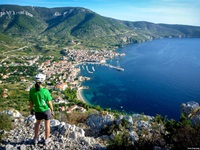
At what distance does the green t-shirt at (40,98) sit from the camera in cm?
570

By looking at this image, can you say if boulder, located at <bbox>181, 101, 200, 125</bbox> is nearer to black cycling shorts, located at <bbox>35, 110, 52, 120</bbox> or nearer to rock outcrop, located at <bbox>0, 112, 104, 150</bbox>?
rock outcrop, located at <bbox>0, 112, 104, 150</bbox>

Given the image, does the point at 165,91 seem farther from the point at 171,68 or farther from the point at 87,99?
the point at 171,68

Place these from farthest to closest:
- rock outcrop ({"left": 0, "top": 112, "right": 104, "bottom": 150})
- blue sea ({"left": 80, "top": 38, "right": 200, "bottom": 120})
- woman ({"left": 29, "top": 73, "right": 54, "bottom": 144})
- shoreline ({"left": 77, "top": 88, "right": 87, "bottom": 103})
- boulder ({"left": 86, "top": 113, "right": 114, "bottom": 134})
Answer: shoreline ({"left": 77, "top": 88, "right": 87, "bottom": 103})
blue sea ({"left": 80, "top": 38, "right": 200, "bottom": 120})
boulder ({"left": 86, "top": 113, "right": 114, "bottom": 134})
rock outcrop ({"left": 0, "top": 112, "right": 104, "bottom": 150})
woman ({"left": 29, "top": 73, "right": 54, "bottom": 144})

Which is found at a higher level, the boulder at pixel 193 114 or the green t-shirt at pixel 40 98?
the green t-shirt at pixel 40 98

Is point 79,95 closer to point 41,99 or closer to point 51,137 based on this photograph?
point 51,137

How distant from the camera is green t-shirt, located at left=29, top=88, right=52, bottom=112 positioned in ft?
18.7

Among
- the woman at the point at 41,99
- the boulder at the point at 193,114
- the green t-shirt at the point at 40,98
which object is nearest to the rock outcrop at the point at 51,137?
the woman at the point at 41,99

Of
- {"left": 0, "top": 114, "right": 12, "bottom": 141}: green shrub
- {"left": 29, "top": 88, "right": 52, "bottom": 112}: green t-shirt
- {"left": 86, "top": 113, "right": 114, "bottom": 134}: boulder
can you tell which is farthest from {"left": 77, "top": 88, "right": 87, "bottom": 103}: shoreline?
{"left": 29, "top": 88, "right": 52, "bottom": 112}: green t-shirt

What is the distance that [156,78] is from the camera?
64625 mm

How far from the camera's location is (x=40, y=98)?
Answer: 226 inches

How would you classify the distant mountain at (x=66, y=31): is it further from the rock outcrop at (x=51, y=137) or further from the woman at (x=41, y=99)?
the woman at (x=41, y=99)

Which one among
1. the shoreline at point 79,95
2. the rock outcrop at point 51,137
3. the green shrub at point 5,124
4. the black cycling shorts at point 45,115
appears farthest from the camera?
the shoreline at point 79,95

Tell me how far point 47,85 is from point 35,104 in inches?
2106

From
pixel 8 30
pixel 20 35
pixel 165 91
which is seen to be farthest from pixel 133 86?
pixel 8 30
